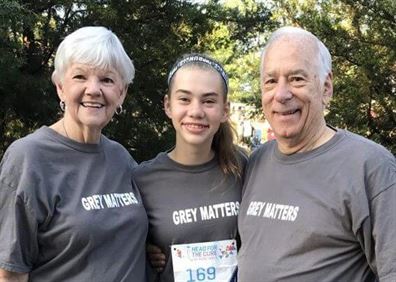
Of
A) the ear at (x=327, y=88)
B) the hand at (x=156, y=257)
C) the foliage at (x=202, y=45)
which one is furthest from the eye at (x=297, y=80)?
the foliage at (x=202, y=45)

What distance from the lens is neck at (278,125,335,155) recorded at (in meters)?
2.59

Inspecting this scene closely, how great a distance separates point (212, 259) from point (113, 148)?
0.77 meters

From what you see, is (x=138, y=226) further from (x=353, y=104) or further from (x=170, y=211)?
(x=353, y=104)

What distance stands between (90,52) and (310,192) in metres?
1.19

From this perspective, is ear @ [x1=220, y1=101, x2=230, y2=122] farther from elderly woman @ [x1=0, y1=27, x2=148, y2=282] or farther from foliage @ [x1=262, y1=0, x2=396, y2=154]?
foliage @ [x1=262, y1=0, x2=396, y2=154]

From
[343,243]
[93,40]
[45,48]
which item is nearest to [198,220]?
[343,243]

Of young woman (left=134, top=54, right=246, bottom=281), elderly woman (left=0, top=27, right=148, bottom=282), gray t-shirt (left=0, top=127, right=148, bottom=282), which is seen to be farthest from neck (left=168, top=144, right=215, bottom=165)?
gray t-shirt (left=0, top=127, right=148, bottom=282)

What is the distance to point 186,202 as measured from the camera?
9.78ft

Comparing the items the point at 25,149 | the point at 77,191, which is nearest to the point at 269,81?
the point at 77,191

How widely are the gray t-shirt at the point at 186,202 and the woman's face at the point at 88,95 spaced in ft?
1.67

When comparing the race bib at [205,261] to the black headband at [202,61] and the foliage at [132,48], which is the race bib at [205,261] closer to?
the black headband at [202,61]

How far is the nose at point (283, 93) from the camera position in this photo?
8.40ft

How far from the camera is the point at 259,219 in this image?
2635 millimetres

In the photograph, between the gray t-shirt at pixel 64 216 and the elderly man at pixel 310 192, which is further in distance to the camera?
the gray t-shirt at pixel 64 216
